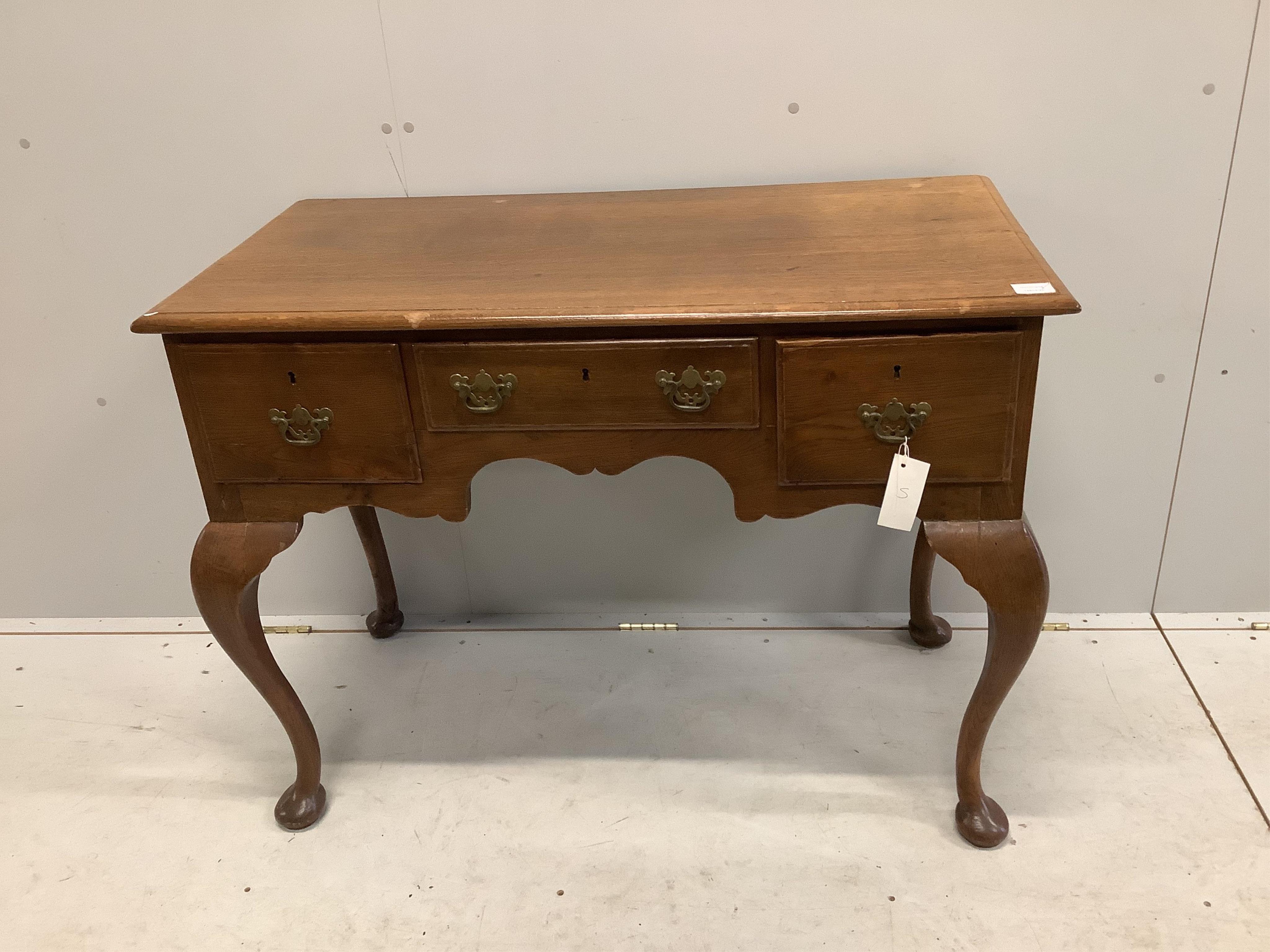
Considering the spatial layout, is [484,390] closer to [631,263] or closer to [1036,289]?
[631,263]

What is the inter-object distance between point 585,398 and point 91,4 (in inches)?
44.3

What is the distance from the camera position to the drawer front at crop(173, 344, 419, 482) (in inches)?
54.1

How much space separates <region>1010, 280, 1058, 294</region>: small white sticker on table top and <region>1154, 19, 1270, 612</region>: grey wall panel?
0.69 metres

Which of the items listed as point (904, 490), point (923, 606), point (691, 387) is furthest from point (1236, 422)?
point (691, 387)

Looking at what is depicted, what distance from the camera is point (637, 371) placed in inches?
52.9

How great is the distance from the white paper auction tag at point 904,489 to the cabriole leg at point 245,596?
816mm

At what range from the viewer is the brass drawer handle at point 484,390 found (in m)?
1.36

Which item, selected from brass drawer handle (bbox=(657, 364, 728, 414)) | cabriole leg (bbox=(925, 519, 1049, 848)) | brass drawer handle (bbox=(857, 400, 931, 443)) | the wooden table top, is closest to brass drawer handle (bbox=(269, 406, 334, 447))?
the wooden table top

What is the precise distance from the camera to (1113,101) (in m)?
1.69

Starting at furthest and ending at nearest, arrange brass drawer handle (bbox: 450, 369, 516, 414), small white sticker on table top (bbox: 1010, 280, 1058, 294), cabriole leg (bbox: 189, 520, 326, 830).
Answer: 1. cabriole leg (bbox: 189, 520, 326, 830)
2. brass drawer handle (bbox: 450, 369, 516, 414)
3. small white sticker on table top (bbox: 1010, 280, 1058, 294)

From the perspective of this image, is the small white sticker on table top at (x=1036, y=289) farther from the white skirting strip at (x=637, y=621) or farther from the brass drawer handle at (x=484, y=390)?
the white skirting strip at (x=637, y=621)

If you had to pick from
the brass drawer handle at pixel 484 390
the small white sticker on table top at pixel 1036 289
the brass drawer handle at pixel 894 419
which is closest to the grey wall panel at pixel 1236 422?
the small white sticker on table top at pixel 1036 289

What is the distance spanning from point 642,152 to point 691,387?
24.6 inches

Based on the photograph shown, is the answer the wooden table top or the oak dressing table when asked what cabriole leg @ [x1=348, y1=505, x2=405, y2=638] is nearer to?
the oak dressing table
